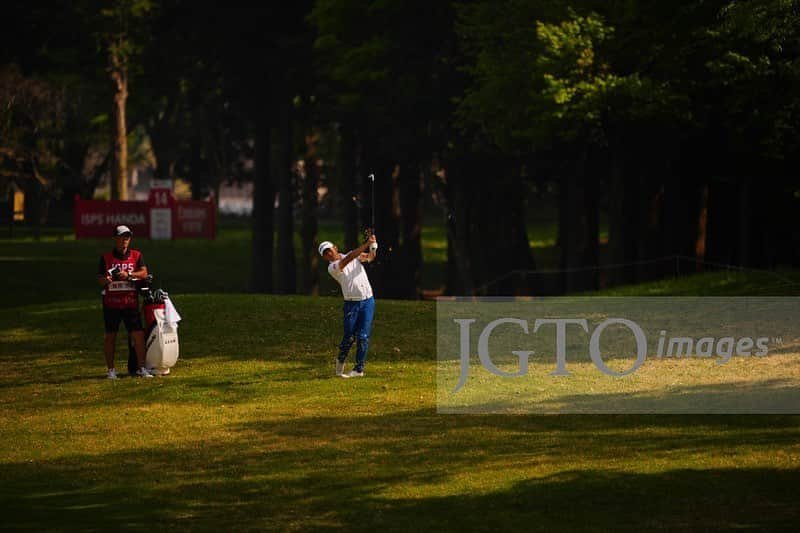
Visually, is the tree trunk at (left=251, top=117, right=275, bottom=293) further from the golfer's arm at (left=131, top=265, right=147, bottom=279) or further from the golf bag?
the golfer's arm at (left=131, top=265, right=147, bottom=279)

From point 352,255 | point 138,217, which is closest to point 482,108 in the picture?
point 352,255

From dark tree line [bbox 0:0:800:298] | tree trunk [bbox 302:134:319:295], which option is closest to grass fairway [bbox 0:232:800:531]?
dark tree line [bbox 0:0:800:298]

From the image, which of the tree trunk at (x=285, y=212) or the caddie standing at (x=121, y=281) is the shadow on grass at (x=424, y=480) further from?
the tree trunk at (x=285, y=212)

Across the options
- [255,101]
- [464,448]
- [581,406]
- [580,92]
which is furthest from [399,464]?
[255,101]

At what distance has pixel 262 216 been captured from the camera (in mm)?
64125

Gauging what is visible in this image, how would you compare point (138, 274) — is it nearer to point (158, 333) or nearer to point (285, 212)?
point (158, 333)

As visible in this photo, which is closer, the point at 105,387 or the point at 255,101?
the point at 105,387

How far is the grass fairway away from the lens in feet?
46.5

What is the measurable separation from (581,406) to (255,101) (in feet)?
143

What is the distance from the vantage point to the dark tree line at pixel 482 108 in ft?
131

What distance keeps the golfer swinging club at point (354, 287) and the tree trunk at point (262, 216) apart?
39.8 m

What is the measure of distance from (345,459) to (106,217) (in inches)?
2132

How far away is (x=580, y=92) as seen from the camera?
4109 cm

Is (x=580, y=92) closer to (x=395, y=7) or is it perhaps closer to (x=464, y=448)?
(x=395, y=7)
